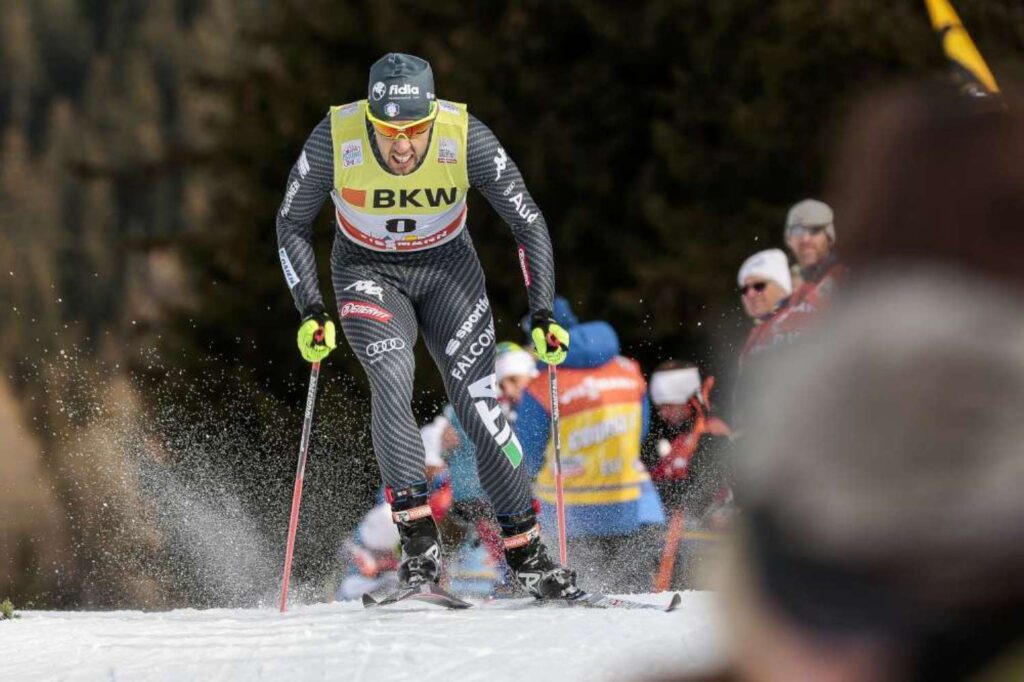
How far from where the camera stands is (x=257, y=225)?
683 inches

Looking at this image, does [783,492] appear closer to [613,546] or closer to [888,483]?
[888,483]

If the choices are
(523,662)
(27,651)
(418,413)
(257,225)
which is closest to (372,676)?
(523,662)

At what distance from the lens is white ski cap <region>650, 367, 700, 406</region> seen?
313 inches

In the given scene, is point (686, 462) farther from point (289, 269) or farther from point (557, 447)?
point (289, 269)

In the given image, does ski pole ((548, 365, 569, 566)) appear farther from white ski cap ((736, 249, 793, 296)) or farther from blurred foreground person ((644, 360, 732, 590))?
white ski cap ((736, 249, 793, 296))

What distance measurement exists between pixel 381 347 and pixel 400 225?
0.50 metres

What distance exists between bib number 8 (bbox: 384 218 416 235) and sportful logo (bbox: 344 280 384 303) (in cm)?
20

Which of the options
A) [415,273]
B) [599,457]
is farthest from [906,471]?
[599,457]

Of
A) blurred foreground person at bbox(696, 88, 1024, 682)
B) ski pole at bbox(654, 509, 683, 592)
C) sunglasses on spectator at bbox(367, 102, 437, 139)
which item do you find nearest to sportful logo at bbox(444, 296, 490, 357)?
sunglasses on spectator at bbox(367, 102, 437, 139)

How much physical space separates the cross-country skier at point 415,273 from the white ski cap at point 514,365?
191cm

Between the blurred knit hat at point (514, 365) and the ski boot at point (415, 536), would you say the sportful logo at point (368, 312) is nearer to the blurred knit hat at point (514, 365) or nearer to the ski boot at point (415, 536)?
the ski boot at point (415, 536)

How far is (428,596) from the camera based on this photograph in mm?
6188

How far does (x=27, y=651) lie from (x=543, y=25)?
10.6 m

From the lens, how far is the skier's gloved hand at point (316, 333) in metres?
6.65
